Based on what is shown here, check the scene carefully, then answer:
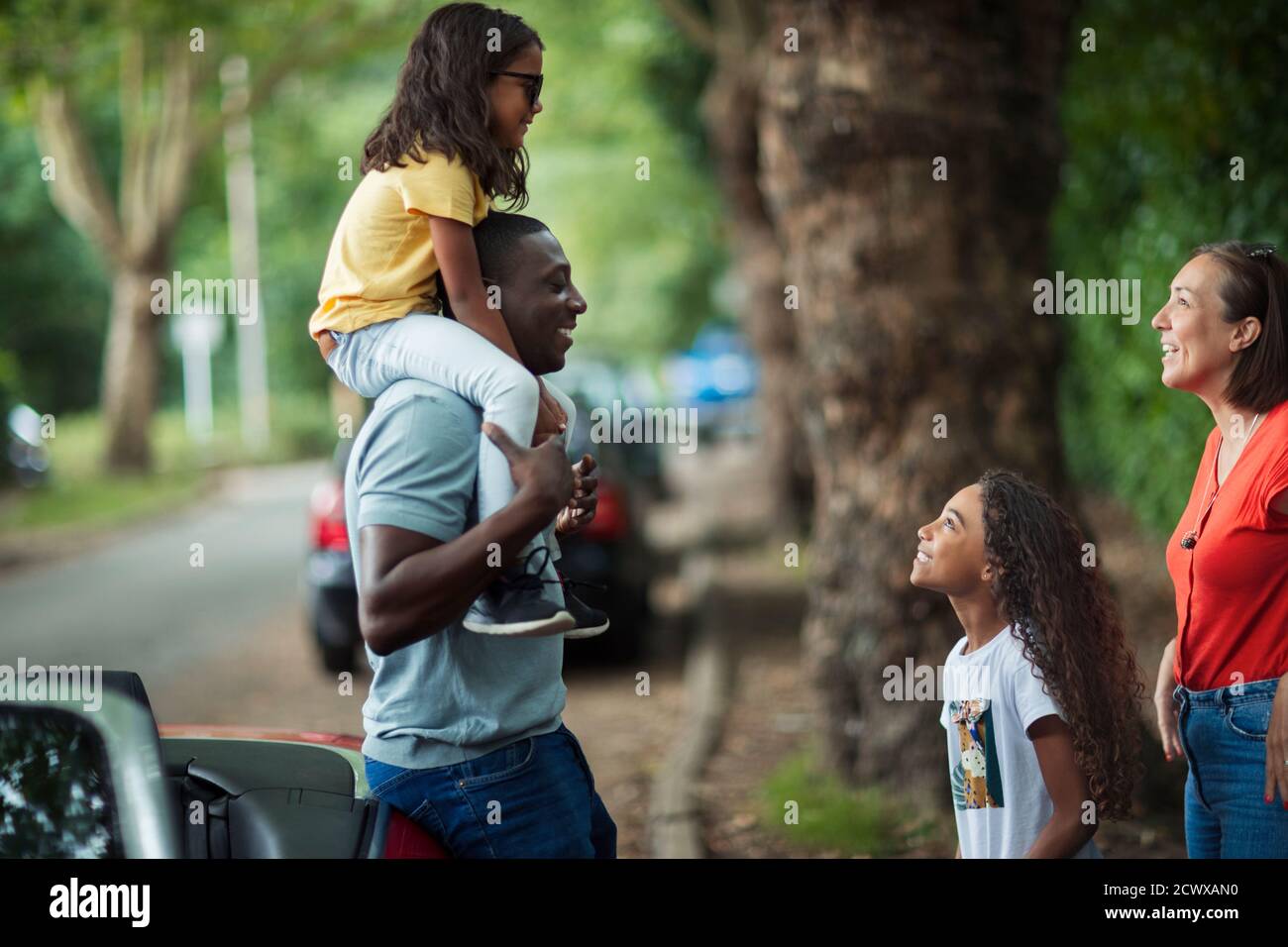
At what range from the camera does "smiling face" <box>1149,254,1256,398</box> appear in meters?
2.59

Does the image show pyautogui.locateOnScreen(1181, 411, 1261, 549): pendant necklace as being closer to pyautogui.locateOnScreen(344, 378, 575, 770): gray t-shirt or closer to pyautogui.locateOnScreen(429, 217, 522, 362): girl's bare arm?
pyautogui.locateOnScreen(344, 378, 575, 770): gray t-shirt

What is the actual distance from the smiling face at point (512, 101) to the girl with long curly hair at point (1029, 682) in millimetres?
959

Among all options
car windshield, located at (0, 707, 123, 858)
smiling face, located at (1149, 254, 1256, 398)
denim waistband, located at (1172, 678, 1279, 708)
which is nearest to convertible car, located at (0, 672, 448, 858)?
car windshield, located at (0, 707, 123, 858)

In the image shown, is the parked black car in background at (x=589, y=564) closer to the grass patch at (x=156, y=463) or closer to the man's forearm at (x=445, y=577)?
the man's forearm at (x=445, y=577)

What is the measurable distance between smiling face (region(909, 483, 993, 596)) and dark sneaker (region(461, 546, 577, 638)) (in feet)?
2.13

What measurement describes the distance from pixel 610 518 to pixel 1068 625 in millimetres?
6501

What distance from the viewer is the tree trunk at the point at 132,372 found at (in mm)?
23172

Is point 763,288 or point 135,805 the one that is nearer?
point 135,805

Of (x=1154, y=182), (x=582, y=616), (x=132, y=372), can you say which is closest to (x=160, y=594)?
(x=1154, y=182)

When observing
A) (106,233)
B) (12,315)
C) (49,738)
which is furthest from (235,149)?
(49,738)

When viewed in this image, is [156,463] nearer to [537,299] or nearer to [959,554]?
[537,299]

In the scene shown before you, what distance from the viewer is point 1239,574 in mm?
2559

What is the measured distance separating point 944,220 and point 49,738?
12.2 feet
